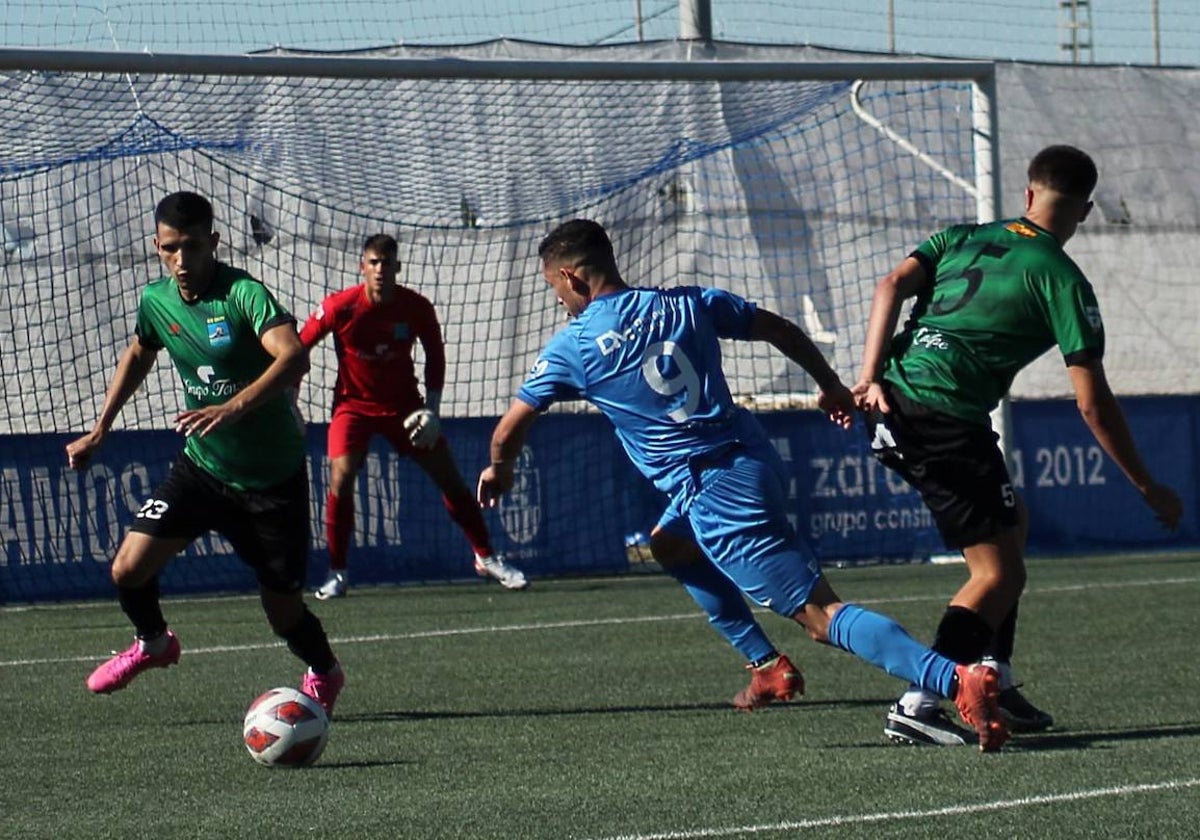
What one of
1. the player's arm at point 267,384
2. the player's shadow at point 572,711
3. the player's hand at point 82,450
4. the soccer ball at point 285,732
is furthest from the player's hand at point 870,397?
the player's hand at point 82,450

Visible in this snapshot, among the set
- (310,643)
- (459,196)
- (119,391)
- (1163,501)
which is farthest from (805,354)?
(459,196)

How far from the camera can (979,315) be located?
684 centimetres

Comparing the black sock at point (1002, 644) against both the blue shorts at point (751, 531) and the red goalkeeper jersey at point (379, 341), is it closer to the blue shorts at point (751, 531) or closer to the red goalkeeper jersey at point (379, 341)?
the blue shorts at point (751, 531)

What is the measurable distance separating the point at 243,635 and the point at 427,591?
2830 mm

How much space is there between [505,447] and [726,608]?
1.32m

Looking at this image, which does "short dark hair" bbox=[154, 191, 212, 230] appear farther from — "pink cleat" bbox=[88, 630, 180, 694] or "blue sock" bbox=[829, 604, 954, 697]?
"blue sock" bbox=[829, 604, 954, 697]

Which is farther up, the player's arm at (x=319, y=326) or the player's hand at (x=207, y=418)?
the player's arm at (x=319, y=326)

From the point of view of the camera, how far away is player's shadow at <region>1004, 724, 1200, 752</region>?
6.63 meters

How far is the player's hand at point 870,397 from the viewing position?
678cm

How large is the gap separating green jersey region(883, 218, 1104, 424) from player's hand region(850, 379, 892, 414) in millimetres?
155

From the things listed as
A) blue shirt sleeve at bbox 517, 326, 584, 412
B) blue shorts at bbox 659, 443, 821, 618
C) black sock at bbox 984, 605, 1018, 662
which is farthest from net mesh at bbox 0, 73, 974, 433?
black sock at bbox 984, 605, 1018, 662

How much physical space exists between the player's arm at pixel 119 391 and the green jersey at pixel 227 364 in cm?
10

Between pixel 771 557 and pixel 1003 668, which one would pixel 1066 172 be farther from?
pixel 1003 668

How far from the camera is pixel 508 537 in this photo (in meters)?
14.7
